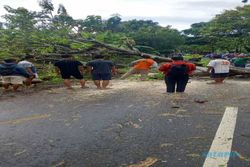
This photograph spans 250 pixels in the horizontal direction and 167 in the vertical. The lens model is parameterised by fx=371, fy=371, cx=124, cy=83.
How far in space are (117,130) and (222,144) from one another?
1.80 meters

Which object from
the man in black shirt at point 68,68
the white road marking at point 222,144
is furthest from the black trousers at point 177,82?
the white road marking at point 222,144

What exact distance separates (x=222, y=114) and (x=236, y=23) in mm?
24049

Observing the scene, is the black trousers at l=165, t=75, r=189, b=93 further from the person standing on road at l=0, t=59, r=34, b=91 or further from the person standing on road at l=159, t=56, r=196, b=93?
the person standing on road at l=0, t=59, r=34, b=91

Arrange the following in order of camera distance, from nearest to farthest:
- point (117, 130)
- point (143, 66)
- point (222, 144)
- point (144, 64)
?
point (222, 144) < point (117, 130) < point (144, 64) < point (143, 66)

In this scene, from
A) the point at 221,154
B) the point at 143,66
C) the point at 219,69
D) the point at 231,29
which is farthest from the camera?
the point at 231,29

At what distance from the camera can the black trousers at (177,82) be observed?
11.3m

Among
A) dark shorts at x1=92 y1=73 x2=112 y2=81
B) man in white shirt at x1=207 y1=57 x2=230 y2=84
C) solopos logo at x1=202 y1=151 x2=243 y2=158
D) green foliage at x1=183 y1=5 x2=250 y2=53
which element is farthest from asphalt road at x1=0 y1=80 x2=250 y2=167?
green foliage at x1=183 y1=5 x2=250 y2=53

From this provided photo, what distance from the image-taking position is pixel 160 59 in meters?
17.5

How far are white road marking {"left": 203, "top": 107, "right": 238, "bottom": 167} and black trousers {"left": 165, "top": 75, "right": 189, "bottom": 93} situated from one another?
13.8ft

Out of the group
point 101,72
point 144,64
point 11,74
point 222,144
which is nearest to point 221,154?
point 222,144

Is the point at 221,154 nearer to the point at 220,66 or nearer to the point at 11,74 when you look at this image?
the point at 11,74

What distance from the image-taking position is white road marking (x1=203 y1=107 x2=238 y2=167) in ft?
14.3

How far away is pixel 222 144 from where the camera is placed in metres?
5.12

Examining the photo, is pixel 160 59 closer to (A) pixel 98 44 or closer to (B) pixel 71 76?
(A) pixel 98 44
